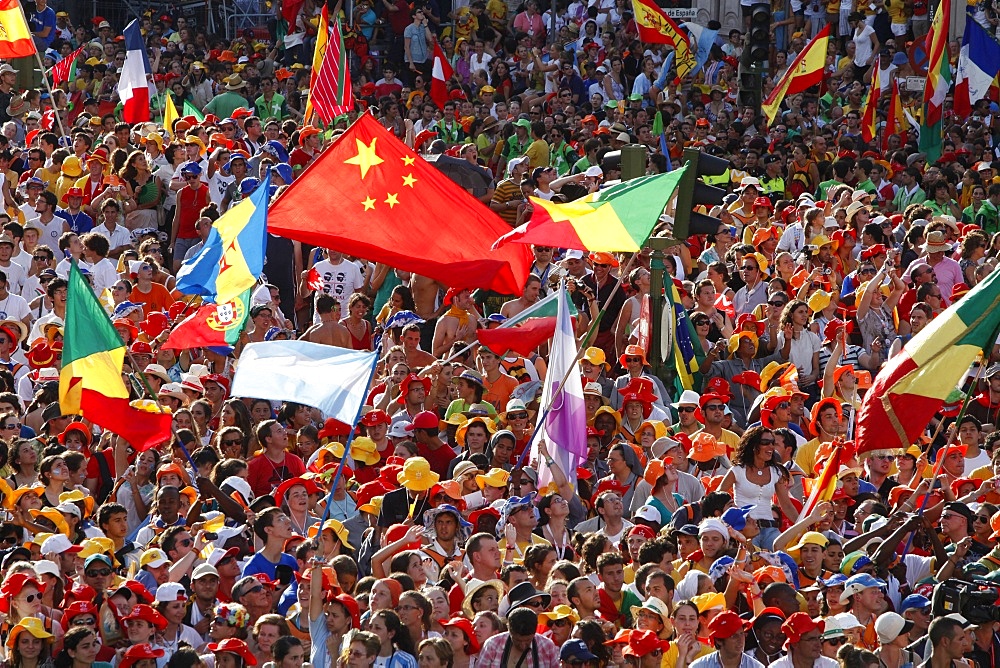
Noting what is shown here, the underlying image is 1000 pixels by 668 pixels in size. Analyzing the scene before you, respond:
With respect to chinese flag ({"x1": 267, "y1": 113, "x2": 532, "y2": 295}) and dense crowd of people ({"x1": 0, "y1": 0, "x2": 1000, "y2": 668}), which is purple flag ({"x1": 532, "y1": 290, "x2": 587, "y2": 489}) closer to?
dense crowd of people ({"x1": 0, "y1": 0, "x2": 1000, "y2": 668})

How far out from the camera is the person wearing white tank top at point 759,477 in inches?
458

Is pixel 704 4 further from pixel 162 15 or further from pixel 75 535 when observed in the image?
pixel 75 535

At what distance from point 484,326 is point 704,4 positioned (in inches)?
585

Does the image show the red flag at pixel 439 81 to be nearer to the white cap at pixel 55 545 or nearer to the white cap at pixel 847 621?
the white cap at pixel 55 545

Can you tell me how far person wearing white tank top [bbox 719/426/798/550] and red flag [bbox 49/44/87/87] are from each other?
13906 mm

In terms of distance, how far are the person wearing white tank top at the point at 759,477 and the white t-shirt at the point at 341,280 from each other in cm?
470

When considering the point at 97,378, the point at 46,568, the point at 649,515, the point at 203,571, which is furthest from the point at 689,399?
the point at 46,568

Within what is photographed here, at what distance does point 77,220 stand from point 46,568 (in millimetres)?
7708

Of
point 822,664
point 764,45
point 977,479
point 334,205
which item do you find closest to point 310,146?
point 764,45

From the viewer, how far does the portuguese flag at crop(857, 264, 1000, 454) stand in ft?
33.3

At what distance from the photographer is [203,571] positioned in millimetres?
10359

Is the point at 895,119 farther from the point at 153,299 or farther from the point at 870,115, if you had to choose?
the point at 153,299

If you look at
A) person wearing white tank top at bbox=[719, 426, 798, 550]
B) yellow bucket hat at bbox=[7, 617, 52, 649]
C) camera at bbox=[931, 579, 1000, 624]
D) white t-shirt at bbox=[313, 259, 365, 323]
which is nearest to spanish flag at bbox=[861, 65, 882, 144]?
white t-shirt at bbox=[313, 259, 365, 323]

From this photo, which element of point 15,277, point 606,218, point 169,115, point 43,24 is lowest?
point 43,24
